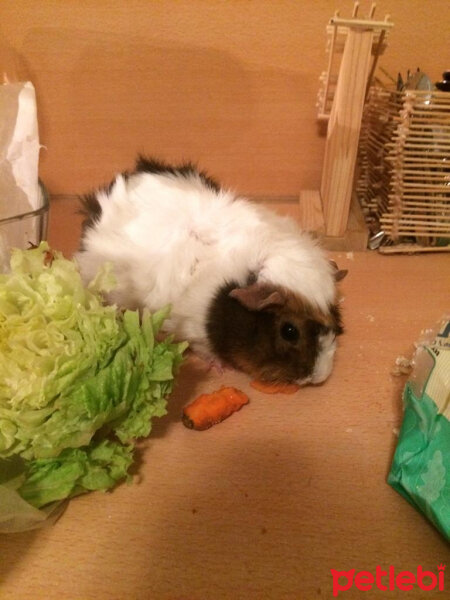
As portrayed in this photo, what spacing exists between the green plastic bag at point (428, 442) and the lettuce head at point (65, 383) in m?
0.37

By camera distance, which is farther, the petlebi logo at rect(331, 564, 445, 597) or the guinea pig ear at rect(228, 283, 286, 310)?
the guinea pig ear at rect(228, 283, 286, 310)

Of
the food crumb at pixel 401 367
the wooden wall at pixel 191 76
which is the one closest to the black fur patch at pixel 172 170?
the wooden wall at pixel 191 76

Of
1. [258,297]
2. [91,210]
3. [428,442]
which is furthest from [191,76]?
[428,442]

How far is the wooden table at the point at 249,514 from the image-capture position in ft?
2.13

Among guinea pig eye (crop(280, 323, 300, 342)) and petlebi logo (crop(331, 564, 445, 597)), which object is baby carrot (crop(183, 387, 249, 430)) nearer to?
guinea pig eye (crop(280, 323, 300, 342))

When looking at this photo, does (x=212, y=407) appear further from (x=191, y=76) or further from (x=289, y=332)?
(x=191, y=76)

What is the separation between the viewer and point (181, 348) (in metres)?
0.75

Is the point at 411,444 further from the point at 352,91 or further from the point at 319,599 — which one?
the point at 352,91

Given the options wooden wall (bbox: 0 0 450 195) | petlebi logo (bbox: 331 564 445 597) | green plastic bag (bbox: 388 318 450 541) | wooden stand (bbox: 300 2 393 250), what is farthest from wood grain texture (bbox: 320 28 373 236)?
petlebi logo (bbox: 331 564 445 597)

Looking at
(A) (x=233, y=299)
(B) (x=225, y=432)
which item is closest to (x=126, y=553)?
(B) (x=225, y=432)

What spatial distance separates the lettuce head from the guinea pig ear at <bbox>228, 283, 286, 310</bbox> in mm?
161

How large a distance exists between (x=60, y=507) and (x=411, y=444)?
0.52 metres

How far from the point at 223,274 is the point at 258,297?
0.09 m

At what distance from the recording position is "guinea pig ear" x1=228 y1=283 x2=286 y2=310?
816 mm
